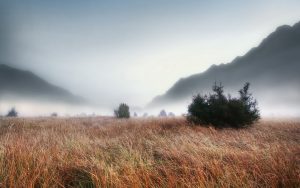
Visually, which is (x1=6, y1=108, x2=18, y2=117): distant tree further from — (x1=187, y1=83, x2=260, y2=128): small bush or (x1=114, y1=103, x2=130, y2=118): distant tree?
(x1=187, y1=83, x2=260, y2=128): small bush

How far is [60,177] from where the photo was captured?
13.3 feet

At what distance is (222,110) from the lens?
42.8 feet

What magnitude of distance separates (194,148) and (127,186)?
105 inches

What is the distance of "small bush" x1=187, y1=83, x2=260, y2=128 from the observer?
1306cm

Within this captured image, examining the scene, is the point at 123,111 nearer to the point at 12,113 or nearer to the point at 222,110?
the point at 222,110

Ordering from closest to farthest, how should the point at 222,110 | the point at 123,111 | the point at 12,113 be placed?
the point at 222,110 → the point at 123,111 → the point at 12,113

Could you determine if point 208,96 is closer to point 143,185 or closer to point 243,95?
point 243,95

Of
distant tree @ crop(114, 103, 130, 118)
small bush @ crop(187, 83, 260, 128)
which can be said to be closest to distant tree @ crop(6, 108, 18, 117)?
distant tree @ crop(114, 103, 130, 118)

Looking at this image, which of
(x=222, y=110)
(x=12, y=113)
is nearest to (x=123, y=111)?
(x=222, y=110)

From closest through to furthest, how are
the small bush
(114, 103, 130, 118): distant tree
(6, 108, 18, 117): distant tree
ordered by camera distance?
the small bush
(114, 103, 130, 118): distant tree
(6, 108, 18, 117): distant tree

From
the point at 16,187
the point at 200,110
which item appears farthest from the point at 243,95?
the point at 16,187

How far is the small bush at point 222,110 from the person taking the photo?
13062mm

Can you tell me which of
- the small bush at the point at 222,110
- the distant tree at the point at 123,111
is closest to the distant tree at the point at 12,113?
the distant tree at the point at 123,111

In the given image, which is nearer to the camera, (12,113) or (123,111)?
(123,111)
